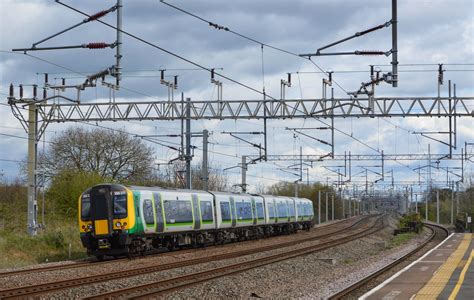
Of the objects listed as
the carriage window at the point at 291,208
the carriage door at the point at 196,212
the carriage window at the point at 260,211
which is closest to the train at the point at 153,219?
the carriage door at the point at 196,212

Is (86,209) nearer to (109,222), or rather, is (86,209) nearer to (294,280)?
(109,222)

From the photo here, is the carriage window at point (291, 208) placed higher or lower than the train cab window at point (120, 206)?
lower

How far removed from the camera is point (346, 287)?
17.4m

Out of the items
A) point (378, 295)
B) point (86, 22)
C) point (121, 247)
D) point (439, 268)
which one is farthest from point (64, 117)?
point (378, 295)

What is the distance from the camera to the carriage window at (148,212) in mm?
27375

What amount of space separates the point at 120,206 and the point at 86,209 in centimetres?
145

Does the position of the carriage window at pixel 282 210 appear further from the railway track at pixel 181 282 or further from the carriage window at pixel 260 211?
the railway track at pixel 181 282

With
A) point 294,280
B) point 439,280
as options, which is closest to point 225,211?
point 294,280

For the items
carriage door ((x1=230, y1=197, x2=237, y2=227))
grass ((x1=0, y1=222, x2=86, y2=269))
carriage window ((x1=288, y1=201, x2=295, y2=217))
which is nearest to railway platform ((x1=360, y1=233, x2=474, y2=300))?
grass ((x1=0, y1=222, x2=86, y2=269))

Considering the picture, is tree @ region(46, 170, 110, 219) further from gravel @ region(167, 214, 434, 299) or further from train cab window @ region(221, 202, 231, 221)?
gravel @ region(167, 214, 434, 299)

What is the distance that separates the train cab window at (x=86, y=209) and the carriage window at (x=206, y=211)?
24.0 ft

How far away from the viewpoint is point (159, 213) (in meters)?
28.5

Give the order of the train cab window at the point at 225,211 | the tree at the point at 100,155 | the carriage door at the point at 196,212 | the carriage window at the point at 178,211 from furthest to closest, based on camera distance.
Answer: the tree at the point at 100,155 < the train cab window at the point at 225,211 < the carriage door at the point at 196,212 < the carriage window at the point at 178,211

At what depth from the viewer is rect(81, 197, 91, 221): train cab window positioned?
26834 millimetres
